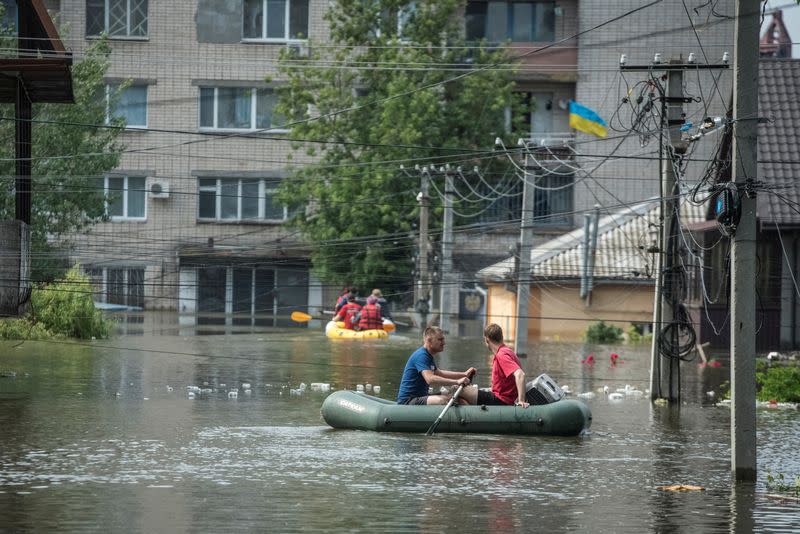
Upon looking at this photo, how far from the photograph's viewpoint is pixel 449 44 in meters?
58.4

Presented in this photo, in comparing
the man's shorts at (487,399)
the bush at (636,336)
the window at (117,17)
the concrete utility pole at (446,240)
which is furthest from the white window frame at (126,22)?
the man's shorts at (487,399)

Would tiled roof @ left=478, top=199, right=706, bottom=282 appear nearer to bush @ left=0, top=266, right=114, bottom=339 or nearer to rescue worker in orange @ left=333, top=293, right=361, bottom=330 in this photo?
rescue worker in orange @ left=333, top=293, right=361, bottom=330

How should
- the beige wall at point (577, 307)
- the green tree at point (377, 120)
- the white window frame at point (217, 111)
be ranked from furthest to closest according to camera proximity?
1. the white window frame at point (217, 111)
2. the green tree at point (377, 120)
3. the beige wall at point (577, 307)

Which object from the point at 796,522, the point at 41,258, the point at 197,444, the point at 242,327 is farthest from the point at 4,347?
the point at 796,522

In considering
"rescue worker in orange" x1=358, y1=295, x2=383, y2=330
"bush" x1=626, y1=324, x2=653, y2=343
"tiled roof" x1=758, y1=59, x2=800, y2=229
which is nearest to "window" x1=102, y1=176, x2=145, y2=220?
"rescue worker in orange" x1=358, y1=295, x2=383, y2=330

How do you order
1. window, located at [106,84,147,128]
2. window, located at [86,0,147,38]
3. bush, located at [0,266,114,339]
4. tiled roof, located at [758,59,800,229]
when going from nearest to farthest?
tiled roof, located at [758,59,800,229], bush, located at [0,266,114,339], window, located at [86,0,147,38], window, located at [106,84,147,128]

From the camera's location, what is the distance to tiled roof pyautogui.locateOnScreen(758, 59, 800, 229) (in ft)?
125

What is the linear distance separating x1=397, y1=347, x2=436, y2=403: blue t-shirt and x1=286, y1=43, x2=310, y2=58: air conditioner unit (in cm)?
3640

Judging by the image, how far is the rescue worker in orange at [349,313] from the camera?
1838 inches

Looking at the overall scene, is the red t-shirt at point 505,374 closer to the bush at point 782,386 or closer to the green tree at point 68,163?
the bush at point 782,386

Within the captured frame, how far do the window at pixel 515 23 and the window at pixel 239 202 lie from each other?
1123 centimetres

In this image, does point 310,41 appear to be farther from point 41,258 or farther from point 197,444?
point 197,444

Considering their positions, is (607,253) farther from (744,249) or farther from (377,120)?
(744,249)

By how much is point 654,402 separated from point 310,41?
34.3 m
